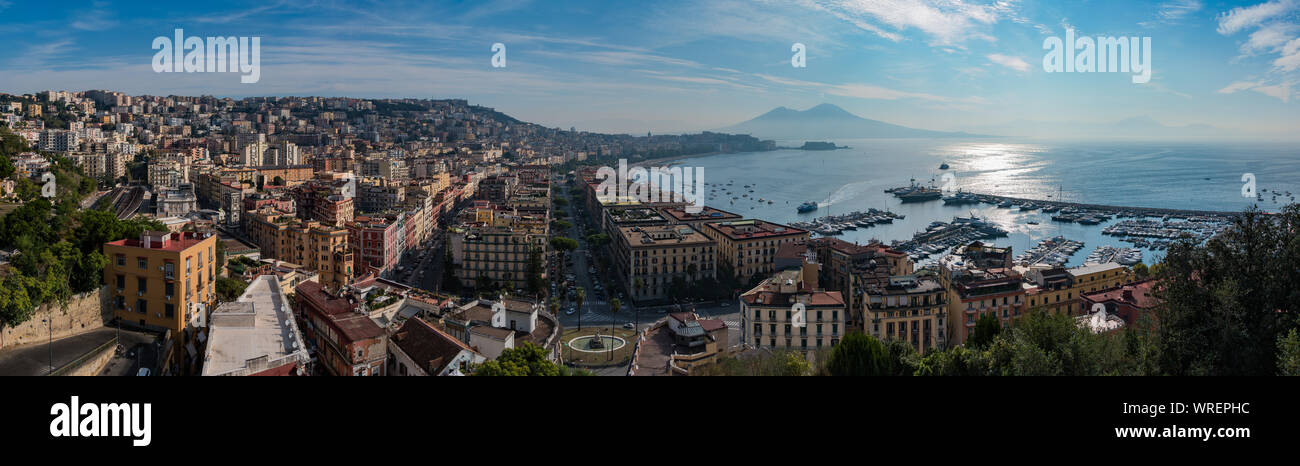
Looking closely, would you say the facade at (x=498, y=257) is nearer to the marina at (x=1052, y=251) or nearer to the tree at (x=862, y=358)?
the tree at (x=862, y=358)

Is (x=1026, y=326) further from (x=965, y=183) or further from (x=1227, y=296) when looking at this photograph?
(x=965, y=183)

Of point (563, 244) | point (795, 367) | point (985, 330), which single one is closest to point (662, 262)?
point (563, 244)

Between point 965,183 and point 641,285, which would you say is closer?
point 641,285

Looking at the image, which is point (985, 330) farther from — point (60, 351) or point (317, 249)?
point (317, 249)

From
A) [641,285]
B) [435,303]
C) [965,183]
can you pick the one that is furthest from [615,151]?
[435,303]

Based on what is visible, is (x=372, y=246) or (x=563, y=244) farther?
(x=563, y=244)

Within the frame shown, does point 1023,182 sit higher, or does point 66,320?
point 1023,182

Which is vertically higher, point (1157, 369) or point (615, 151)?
point (615, 151)
